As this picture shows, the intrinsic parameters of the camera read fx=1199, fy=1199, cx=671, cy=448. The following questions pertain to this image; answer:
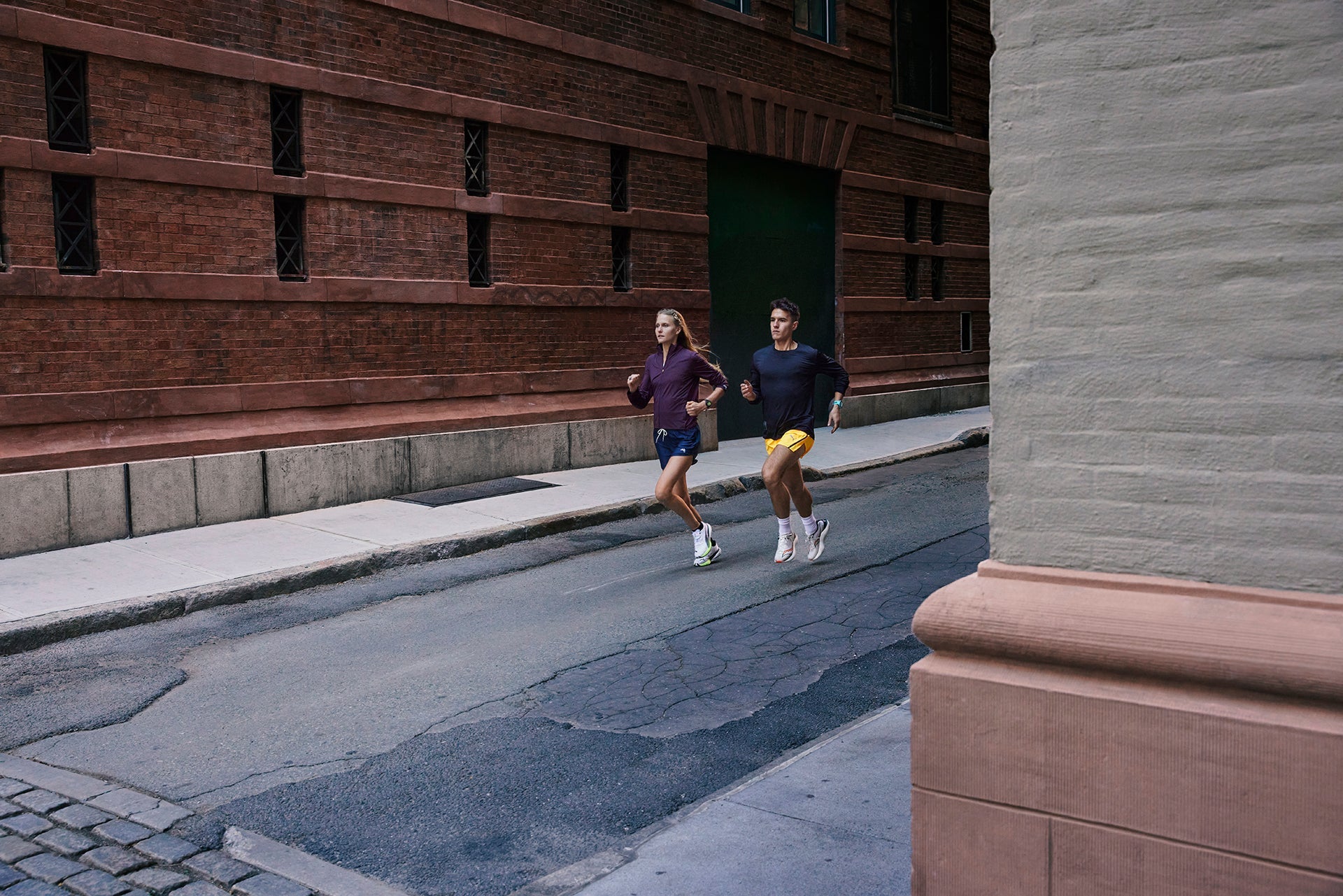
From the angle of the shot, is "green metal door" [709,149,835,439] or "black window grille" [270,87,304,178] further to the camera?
"green metal door" [709,149,835,439]

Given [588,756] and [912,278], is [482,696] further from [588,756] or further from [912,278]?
[912,278]

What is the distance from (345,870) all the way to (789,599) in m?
4.32

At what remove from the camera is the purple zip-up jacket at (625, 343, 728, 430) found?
970 cm

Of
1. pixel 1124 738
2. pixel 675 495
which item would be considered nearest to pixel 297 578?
pixel 675 495

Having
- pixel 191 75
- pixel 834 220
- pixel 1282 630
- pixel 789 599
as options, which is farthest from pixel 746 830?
pixel 834 220

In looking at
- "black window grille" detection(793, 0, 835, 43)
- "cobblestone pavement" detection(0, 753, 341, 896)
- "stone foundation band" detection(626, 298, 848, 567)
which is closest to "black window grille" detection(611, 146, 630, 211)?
"black window grille" detection(793, 0, 835, 43)

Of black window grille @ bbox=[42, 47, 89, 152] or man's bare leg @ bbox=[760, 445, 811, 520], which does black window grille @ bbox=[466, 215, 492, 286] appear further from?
man's bare leg @ bbox=[760, 445, 811, 520]

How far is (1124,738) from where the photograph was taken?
102 inches

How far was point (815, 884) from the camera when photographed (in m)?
3.80

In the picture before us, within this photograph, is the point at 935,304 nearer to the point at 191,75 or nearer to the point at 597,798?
the point at 191,75

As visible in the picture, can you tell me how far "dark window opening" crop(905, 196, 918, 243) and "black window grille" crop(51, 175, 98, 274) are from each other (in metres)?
14.4

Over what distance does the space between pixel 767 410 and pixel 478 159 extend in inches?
238

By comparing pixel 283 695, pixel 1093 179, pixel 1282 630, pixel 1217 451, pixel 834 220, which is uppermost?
pixel 834 220

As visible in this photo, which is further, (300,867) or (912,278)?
(912,278)
